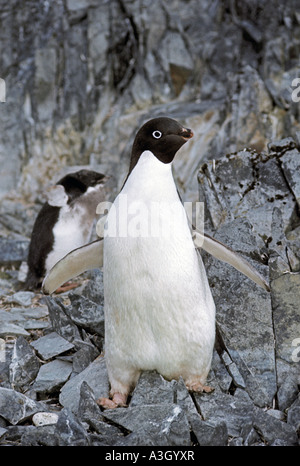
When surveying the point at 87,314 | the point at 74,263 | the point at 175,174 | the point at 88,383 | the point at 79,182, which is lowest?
the point at 88,383

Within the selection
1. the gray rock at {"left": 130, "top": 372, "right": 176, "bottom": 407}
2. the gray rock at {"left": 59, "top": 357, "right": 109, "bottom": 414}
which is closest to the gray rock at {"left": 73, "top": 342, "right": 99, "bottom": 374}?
the gray rock at {"left": 59, "top": 357, "right": 109, "bottom": 414}

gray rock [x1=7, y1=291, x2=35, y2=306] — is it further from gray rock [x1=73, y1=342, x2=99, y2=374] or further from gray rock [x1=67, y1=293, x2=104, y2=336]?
gray rock [x1=73, y1=342, x2=99, y2=374]

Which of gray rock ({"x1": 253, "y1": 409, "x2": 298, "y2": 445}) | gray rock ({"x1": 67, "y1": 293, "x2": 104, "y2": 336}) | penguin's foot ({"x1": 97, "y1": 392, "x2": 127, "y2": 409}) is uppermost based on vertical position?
gray rock ({"x1": 67, "y1": 293, "x2": 104, "y2": 336})

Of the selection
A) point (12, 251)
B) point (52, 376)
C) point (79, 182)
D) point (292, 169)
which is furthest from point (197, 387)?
point (12, 251)

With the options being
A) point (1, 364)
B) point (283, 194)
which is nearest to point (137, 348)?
point (1, 364)

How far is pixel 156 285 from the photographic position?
3.46 m

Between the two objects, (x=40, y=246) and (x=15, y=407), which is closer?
A: (x=15, y=407)

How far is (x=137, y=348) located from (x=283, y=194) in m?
1.94

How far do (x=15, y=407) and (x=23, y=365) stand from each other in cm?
57

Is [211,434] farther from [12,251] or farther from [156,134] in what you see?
[12,251]

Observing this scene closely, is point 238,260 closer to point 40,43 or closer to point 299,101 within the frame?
point 299,101

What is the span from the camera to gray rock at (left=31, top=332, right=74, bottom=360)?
4211 mm

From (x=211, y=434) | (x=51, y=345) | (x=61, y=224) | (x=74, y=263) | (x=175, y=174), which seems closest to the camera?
(x=211, y=434)

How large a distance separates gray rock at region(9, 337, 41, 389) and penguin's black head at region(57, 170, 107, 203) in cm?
363
